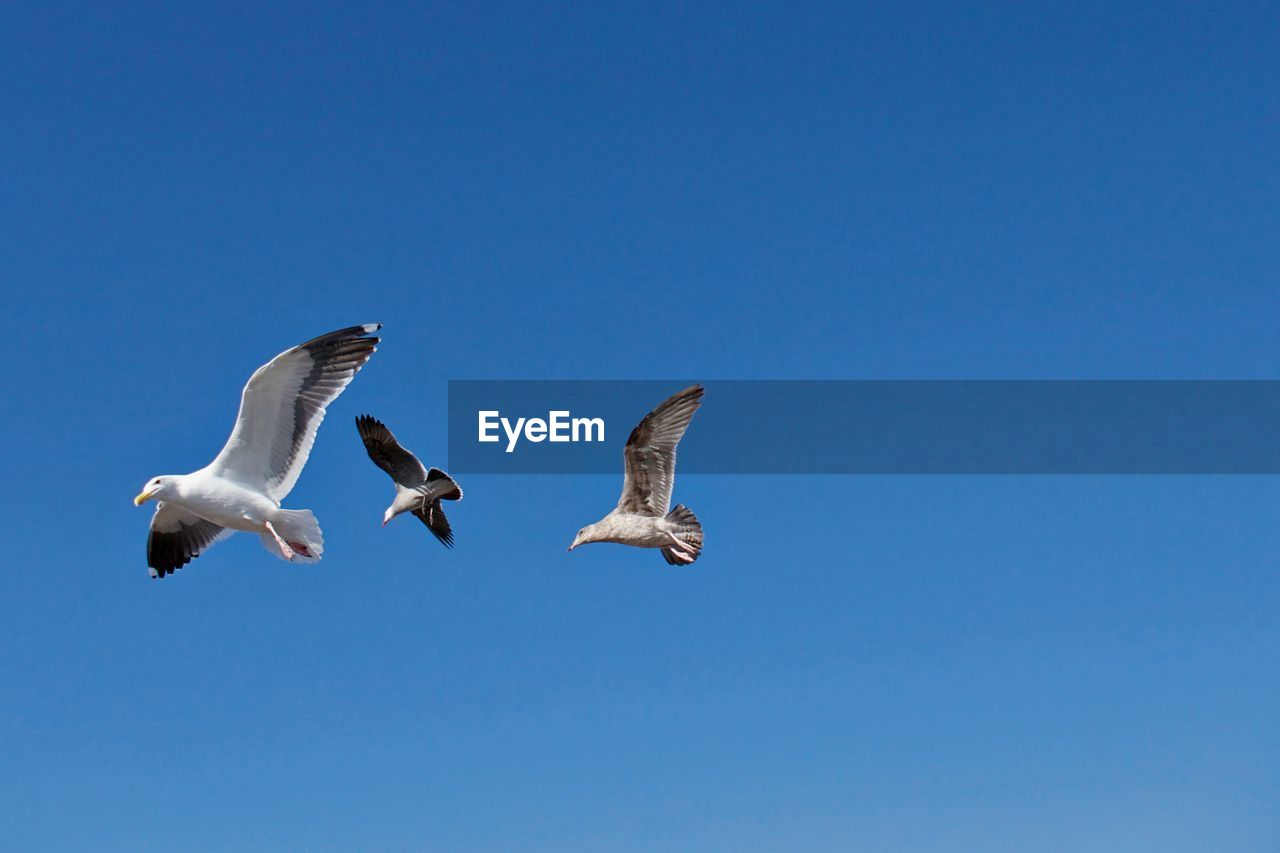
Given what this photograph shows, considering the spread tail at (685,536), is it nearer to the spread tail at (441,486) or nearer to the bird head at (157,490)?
the spread tail at (441,486)

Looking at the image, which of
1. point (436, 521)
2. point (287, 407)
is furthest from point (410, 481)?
point (287, 407)

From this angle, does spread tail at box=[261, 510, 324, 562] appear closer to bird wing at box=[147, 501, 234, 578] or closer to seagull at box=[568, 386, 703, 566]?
bird wing at box=[147, 501, 234, 578]

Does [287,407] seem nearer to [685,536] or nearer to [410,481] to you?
[410,481]

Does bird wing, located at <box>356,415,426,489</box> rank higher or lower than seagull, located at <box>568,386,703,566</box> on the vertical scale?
higher

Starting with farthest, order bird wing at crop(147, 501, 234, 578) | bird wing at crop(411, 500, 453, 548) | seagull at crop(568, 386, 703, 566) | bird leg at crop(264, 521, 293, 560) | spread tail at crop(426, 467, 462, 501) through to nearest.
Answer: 1. bird wing at crop(411, 500, 453, 548)
2. spread tail at crop(426, 467, 462, 501)
3. bird wing at crop(147, 501, 234, 578)
4. seagull at crop(568, 386, 703, 566)
5. bird leg at crop(264, 521, 293, 560)

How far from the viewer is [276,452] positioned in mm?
17359

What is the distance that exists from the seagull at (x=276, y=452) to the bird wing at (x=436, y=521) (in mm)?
2879

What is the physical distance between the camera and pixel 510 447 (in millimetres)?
18516

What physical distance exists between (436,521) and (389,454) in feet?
3.98

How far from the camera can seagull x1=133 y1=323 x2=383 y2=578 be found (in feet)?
55.4

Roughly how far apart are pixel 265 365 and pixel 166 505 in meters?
3.30

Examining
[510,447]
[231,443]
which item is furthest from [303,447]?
[510,447]

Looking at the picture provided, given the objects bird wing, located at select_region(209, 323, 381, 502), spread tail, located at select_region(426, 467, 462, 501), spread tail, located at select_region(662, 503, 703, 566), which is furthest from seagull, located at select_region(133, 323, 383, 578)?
spread tail, located at select_region(662, 503, 703, 566)

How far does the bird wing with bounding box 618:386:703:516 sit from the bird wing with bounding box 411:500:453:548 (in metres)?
3.25
